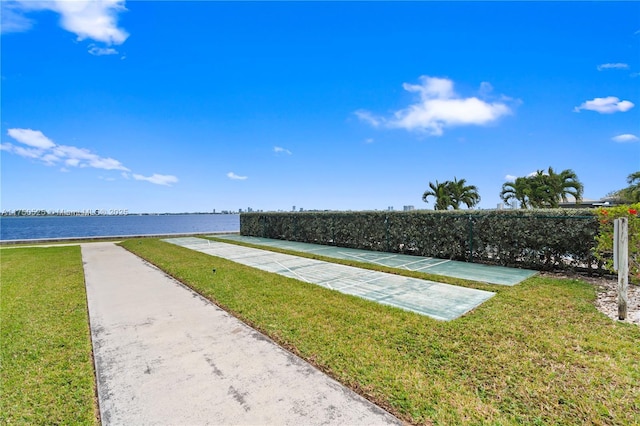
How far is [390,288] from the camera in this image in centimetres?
549

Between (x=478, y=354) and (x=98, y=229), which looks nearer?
(x=478, y=354)

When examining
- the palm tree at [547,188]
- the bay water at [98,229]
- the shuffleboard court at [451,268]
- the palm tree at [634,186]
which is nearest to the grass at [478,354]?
the shuffleboard court at [451,268]

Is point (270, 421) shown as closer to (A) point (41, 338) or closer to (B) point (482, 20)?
(A) point (41, 338)

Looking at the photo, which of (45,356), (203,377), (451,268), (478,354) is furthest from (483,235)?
(45,356)

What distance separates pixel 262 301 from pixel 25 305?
160 inches

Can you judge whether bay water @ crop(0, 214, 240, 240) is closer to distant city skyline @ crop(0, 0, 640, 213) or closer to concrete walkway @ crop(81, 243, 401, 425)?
distant city skyline @ crop(0, 0, 640, 213)

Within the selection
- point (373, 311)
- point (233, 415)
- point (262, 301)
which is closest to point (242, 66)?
point (262, 301)

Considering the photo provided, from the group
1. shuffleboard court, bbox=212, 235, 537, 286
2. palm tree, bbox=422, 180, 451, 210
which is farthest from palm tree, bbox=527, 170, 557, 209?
shuffleboard court, bbox=212, 235, 537, 286

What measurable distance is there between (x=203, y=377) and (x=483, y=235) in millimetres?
7809

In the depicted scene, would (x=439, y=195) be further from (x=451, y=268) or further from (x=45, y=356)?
(x=45, y=356)

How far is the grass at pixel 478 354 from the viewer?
2.10 m

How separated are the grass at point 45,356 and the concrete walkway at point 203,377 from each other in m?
0.15

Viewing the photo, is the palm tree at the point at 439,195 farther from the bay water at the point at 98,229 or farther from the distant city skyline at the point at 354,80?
the bay water at the point at 98,229

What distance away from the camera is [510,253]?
7477 mm
